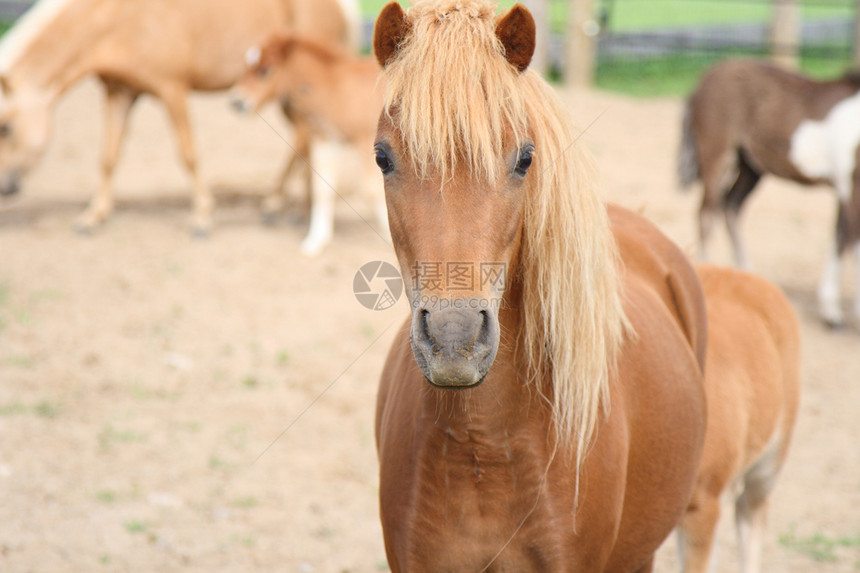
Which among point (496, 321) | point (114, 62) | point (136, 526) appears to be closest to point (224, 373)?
point (136, 526)

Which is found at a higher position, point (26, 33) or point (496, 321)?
point (496, 321)

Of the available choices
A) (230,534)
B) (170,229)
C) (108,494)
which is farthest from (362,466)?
(170,229)

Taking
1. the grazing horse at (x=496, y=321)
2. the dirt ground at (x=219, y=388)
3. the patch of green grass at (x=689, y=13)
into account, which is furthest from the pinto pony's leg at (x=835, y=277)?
the patch of green grass at (x=689, y=13)

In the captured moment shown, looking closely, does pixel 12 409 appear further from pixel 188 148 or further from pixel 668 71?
pixel 668 71

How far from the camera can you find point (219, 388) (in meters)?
4.68

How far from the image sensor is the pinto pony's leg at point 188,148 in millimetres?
6316

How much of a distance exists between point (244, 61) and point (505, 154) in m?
5.73

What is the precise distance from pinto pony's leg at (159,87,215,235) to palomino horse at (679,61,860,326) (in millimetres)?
3758

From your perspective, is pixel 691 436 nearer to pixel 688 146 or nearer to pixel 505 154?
pixel 505 154

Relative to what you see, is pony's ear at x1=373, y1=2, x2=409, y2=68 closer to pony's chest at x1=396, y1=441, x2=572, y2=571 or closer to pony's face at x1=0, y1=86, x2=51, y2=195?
pony's chest at x1=396, y1=441, x2=572, y2=571

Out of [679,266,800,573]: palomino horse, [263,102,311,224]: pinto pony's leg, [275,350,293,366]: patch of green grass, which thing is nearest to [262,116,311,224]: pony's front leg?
[263,102,311,224]: pinto pony's leg

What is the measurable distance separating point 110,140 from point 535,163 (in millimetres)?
5602

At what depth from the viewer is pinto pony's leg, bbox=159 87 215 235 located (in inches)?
249

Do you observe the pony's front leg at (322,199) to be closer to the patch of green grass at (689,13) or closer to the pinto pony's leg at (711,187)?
the pinto pony's leg at (711,187)
